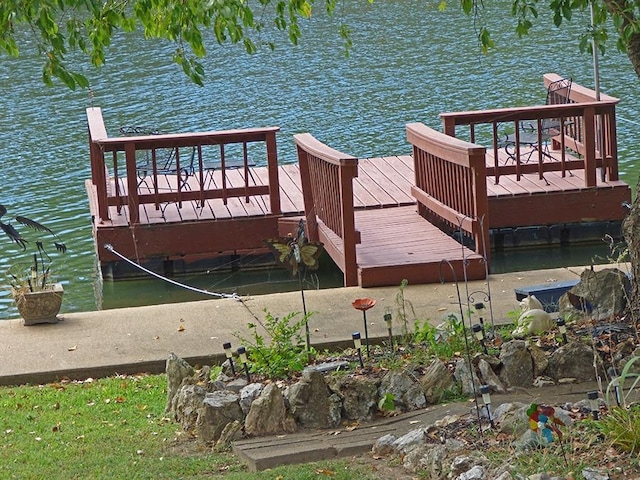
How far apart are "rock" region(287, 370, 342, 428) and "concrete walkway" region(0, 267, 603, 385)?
5.07 ft

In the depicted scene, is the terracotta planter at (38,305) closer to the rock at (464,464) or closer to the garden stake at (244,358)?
the garden stake at (244,358)

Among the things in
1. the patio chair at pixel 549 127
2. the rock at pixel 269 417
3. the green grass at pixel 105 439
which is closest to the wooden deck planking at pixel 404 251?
the patio chair at pixel 549 127

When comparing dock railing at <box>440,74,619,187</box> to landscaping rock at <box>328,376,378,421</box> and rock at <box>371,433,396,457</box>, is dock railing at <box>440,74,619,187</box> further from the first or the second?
rock at <box>371,433,396,457</box>

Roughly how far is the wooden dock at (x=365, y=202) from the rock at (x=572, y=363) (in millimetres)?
4100

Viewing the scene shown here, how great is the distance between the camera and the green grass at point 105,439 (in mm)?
5641

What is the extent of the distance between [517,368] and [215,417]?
1633mm

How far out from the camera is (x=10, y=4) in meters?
5.98

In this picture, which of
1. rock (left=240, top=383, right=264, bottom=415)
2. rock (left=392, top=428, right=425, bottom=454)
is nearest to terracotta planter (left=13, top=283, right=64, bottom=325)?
rock (left=240, top=383, right=264, bottom=415)

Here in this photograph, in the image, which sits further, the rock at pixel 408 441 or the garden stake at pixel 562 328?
the garden stake at pixel 562 328

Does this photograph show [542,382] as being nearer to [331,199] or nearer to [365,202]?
[331,199]

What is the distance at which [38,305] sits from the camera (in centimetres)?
898

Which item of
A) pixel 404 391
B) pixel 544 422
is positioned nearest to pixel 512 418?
pixel 544 422

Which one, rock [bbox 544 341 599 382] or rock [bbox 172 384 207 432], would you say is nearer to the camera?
rock [bbox 172 384 207 432]

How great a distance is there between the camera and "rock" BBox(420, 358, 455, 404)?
6.19m
